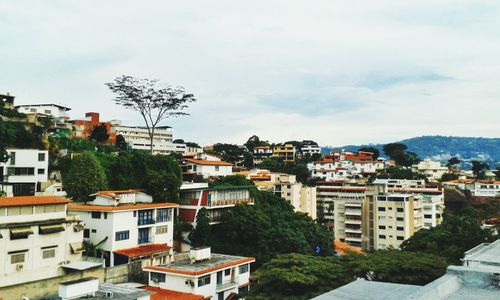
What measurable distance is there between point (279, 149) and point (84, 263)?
77.3 m

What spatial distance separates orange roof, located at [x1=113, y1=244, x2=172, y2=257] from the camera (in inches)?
985

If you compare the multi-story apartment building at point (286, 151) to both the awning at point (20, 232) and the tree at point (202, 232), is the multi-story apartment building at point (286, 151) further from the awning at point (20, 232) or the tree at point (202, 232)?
the awning at point (20, 232)

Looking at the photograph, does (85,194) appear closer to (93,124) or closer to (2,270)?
(2,270)

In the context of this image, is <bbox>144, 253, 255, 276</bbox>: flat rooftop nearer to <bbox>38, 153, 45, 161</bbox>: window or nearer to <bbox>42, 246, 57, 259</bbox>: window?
<bbox>42, 246, 57, 259</bbox>: window

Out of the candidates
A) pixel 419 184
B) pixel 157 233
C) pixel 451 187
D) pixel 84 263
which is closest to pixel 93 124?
pixel 157 233

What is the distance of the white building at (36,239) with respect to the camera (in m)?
20.5

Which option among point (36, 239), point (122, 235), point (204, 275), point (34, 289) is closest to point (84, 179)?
point (122, 235)

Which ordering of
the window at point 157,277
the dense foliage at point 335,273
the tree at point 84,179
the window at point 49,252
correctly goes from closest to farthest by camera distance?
the dense foliage at point 335,273, the window at point 49,252, the window at point 157,277, the tree at point 84,179

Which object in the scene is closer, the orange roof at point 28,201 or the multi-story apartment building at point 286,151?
the orange roof at point 28,201

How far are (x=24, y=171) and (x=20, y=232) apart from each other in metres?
15.2

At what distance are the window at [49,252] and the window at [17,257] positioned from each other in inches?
39.3

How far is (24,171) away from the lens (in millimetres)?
34281

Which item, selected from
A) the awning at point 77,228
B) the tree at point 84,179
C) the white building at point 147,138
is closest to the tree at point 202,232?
the tree at point 84,179

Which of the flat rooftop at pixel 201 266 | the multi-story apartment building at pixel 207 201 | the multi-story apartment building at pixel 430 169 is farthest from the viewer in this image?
the multi-story apartment building at pixel 430 169
